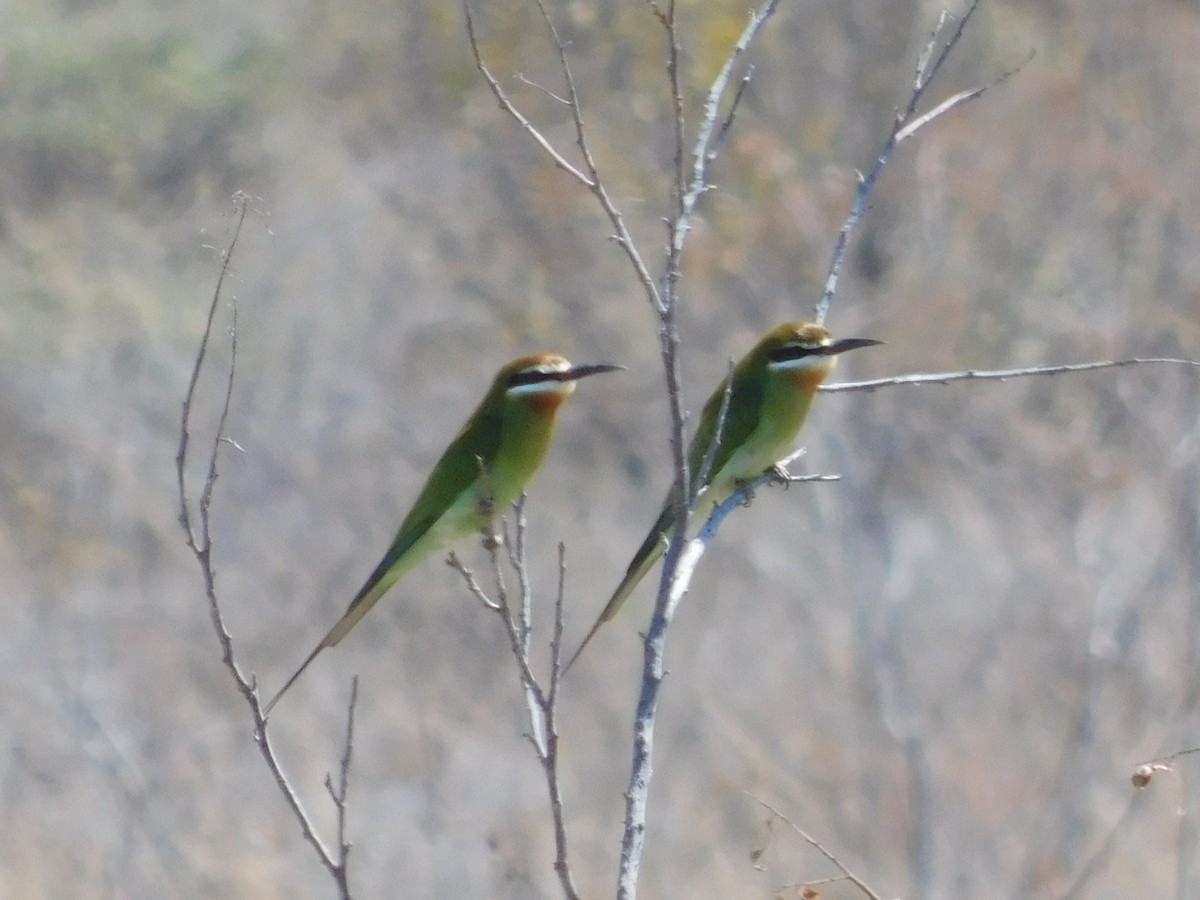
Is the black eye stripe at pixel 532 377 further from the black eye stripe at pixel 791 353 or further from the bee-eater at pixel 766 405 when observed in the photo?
the black eye stripe at pixel 791 353

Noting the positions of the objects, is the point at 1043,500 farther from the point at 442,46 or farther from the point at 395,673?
the point at 442,46

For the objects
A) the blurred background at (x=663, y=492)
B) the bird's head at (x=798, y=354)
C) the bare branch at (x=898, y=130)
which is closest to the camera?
the bare branch at (x=898, y=130)

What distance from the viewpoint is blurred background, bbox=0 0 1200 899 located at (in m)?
6.37

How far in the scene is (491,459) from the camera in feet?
11.2

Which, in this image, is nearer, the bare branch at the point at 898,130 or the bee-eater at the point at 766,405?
the bare branch at the point at 898,130

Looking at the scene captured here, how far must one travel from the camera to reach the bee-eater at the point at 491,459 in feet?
10.9

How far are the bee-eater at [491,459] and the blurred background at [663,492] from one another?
2277mm

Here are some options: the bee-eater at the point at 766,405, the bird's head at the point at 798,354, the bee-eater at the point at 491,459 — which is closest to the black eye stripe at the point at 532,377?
the bee-eater at the point at 491,459

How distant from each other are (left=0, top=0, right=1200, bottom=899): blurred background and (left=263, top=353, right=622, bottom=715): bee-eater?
2.28 m

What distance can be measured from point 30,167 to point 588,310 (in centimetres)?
499

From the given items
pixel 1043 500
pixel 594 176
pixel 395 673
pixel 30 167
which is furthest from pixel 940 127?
pixel 30 167

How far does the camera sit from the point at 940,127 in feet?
23.5

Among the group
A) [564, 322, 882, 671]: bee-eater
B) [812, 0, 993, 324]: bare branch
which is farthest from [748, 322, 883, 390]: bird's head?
[812, 0, 993, 324]: bare branch

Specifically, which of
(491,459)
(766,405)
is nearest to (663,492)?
(766,405)
